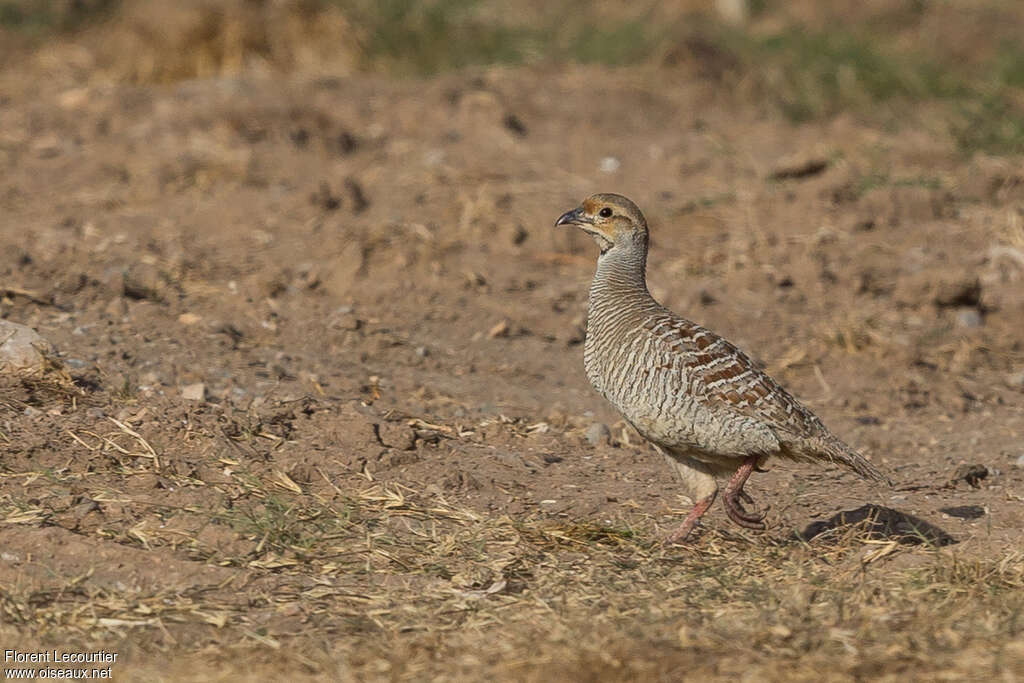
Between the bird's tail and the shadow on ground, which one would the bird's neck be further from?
the shadow on ground

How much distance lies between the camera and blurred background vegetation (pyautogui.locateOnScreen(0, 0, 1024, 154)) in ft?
43.1

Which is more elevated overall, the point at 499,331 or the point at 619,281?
the point at 619,281

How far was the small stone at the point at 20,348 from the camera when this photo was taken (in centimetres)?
680

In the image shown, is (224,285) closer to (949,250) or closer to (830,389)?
(830,389)

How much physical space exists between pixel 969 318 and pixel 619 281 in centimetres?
381

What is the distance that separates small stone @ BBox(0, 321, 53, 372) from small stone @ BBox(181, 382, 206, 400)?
653 mm

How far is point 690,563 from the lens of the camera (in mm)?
5562

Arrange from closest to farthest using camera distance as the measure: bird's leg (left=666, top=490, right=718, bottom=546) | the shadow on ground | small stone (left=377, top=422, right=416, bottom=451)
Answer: bird's leg (left=666, top=490, right=718, bottom=546) < the shadow on ground < small stone (left=377, top=422, right=416, bottom=451)

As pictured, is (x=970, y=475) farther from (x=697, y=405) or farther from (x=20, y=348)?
(x=20, y=348)

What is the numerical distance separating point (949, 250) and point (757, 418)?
192 inches

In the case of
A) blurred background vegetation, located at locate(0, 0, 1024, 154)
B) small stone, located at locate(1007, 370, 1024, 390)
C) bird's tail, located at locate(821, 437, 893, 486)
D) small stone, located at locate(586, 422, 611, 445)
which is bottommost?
small stone, located at locate(586, 422, 611, 445)

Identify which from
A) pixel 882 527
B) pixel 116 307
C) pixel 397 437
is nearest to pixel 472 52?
pixel 116 307

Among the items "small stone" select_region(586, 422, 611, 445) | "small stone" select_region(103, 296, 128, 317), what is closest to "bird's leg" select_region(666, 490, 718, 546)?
"small stone" select_region(586, 422, 611, 445)

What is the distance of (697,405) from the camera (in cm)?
561
